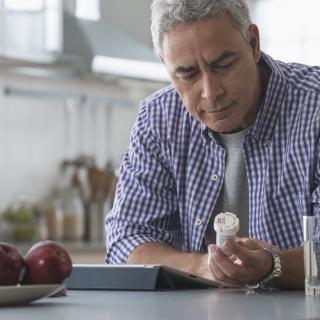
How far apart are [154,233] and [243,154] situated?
0.90 feet

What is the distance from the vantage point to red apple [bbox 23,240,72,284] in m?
1.58

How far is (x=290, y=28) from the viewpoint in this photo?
19.3 ft

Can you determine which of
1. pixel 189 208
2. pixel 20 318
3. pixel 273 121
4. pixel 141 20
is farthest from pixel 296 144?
pixel 141 20

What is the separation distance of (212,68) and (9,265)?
703 mm

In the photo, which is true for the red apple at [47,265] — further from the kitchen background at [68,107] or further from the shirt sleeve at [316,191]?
the kitchen background at [68,107]

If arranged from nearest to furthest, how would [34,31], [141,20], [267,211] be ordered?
1. [267,211]
2. [34,31]
3. [141,20]

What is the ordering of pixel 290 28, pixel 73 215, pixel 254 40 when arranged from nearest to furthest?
pixel 254 40 → pixel 73 215 → pixel 290 28

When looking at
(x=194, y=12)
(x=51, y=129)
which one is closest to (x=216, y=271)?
(x=194, y=12)

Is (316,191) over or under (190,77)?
under

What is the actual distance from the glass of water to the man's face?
17.1 inches

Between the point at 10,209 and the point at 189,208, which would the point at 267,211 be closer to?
the point at 189,208

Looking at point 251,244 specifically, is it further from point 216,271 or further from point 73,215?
point 73,215

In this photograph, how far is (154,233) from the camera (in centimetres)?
228

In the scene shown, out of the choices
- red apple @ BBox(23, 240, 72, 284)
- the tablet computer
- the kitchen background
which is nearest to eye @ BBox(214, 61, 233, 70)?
the tablet computer
